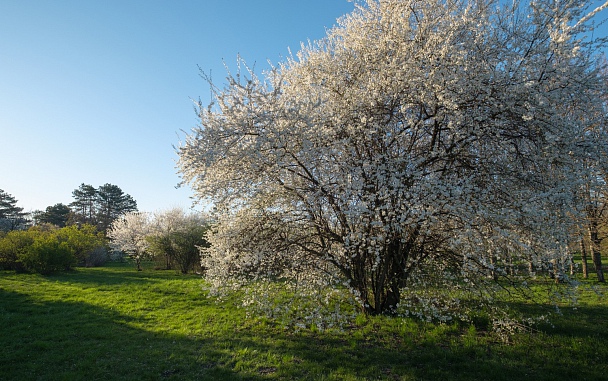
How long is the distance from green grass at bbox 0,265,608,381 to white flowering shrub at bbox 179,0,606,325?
2.29 feet

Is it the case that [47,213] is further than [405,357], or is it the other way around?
[47,213]

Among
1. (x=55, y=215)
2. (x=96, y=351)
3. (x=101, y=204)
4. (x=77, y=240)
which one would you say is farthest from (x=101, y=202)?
(x=96, y=351)

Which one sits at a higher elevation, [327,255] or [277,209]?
[277,209]

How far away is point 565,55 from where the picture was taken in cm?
557

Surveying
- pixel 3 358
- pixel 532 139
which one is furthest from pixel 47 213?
pixel 532 139

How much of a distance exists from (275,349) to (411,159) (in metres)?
4.97

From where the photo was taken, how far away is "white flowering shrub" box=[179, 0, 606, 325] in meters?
5.95

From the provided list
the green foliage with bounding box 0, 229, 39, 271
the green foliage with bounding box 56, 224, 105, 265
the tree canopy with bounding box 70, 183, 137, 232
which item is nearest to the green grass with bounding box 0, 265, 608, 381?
the green foliage with bounding box 0, 229, 39, 271

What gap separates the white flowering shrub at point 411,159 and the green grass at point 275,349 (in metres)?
0.70

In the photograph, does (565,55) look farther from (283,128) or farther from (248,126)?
(248,126)

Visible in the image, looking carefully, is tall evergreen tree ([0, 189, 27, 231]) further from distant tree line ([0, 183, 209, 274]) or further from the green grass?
the green grass

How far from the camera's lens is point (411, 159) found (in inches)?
267

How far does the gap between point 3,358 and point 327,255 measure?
22.7 ft

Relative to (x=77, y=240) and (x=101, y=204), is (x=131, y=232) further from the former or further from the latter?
(x=101, y=204)
